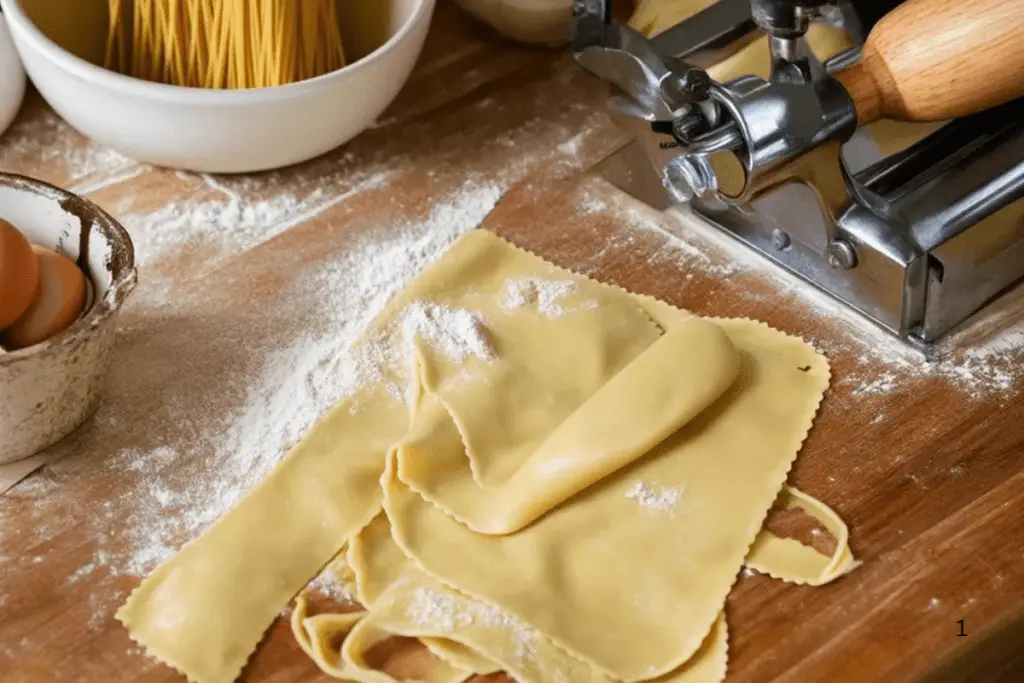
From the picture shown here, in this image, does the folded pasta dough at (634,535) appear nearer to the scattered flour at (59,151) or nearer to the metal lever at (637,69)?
the metal lever at (637,69)

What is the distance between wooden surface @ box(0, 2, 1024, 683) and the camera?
0.72 meters

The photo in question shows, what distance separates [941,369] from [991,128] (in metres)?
0.19

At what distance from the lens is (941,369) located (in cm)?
86

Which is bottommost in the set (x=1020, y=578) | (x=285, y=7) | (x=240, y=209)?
(x=1020, y=578)

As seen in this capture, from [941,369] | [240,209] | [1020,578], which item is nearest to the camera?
[1020,578]

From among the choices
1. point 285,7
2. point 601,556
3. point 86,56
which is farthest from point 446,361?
point 86,56

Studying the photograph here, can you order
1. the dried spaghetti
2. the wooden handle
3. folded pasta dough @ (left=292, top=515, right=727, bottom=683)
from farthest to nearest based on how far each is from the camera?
the dried spaghetti
the wooden handle
folded pasta dough @ (left=292, top=515, right=727, bottom=683)

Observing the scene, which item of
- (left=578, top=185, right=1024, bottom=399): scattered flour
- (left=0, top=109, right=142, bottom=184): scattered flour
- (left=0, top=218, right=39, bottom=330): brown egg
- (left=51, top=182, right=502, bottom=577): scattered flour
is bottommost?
(left=578, top=185, right=1024, bottom=399): scattered flour

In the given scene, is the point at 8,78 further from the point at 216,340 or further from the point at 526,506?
the point at 526,506

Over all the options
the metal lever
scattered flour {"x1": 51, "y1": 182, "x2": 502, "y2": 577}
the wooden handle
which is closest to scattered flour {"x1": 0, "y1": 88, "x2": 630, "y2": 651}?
scattered flour {"x1": 51, "y1": 182, "x2": 502, "y2": 577}

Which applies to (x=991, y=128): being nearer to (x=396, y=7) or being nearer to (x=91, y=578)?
(x=396, y=7)

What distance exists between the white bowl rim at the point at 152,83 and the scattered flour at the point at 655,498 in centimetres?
37

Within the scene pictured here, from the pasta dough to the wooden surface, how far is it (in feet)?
0.07

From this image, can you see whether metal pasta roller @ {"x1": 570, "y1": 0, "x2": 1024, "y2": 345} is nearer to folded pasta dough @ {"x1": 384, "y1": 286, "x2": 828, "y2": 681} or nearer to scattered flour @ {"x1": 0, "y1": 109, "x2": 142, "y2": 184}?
folded pasta dough @ {"x1": 384, "y1": 286, "x2": 828, "y2": 681}
